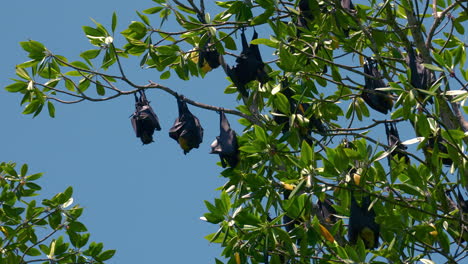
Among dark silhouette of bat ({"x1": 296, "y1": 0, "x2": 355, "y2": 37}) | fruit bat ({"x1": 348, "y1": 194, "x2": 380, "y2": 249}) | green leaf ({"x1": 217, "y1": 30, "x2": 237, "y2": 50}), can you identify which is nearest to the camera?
fruit bat ({"x1": 348, "y1": 194, "x2": 380, "y2": 249})

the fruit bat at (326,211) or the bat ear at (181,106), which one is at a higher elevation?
the bat ear at (181,106)

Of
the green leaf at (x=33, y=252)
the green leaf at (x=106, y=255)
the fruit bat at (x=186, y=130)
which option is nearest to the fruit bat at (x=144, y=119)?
the fruit bat at (x=186, y=130)

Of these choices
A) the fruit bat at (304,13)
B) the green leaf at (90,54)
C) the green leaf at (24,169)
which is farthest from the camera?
the green leaf at (24,169)

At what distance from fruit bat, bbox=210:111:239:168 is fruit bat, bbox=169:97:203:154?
1.55ft

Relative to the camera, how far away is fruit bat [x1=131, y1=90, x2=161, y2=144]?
32.7ft

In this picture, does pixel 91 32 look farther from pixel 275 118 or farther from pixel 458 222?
pixel 458 222

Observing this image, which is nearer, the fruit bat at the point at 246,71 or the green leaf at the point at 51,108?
the fruit bat at the point at 246,71

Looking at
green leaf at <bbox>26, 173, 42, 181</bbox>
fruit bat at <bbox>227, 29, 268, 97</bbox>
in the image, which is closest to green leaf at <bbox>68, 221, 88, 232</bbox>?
green leaf at <bbox>26, 173, 42, 181</bbox>

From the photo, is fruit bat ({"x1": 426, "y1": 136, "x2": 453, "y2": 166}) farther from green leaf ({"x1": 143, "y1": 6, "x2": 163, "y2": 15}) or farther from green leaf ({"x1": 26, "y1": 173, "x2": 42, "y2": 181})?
green leaf ({"x1": 26, "y1": 173, "x2": 42, "y2": 181})

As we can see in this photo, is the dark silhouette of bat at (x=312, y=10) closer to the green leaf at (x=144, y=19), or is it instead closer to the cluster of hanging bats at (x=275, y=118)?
the cluster of hanging bats at (x=275, y=118)

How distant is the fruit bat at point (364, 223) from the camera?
7.91 m

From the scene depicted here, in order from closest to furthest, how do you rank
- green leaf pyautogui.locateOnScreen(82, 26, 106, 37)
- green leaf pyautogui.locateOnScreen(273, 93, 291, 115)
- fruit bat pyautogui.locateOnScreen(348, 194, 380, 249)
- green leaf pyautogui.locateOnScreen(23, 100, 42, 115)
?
fruit bat pyautogui.locateOnScreen(348, 194, 380, 249) < green leaf pyautogui.locateOnScreen(273, 93, 291, 115) < green leaf pyautogui.locateOnScreen(82, 26, 106, 37) < green leaf pyautogui.locateOnScreen(23, 100, 42, 115)

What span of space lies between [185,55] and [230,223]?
2312 mm

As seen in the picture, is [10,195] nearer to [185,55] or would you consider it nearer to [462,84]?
[185,55]
